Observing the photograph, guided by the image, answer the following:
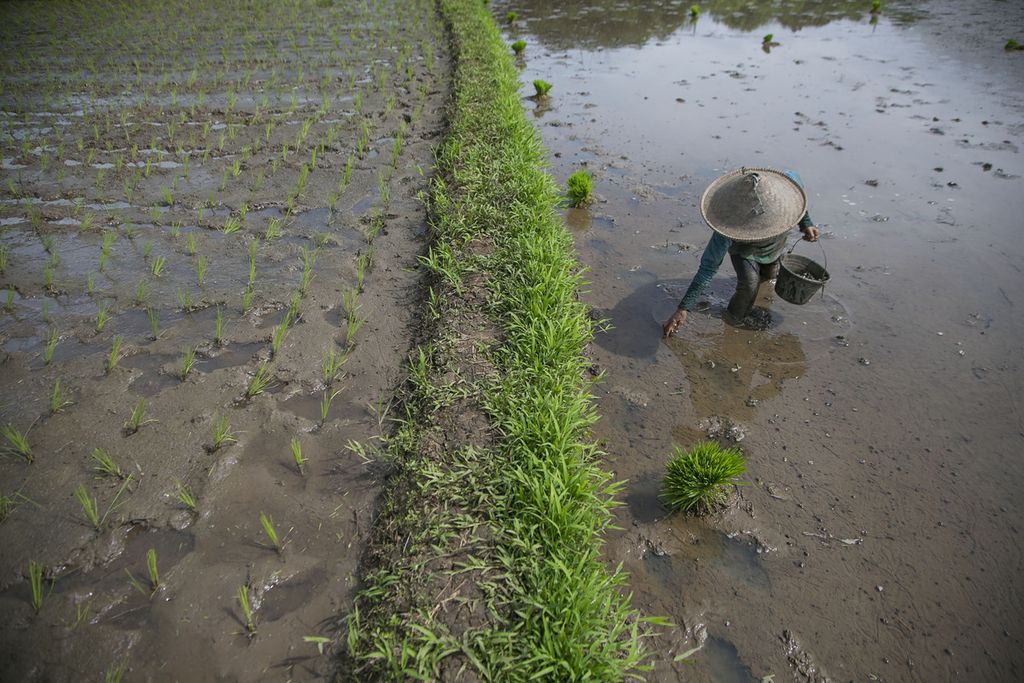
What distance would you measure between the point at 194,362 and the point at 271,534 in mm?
1374

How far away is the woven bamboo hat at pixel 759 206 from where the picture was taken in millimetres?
2803

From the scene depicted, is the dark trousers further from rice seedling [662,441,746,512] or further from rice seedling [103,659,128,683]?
rice seedling [103,659,128,683]

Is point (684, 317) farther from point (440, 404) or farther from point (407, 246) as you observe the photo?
point (407, 246)

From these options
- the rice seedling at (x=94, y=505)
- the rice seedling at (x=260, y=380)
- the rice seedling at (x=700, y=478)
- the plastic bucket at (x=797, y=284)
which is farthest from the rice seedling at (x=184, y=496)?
the plastic bucket at (x=797, y=284)

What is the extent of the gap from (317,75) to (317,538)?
23.9ft

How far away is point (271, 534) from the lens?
2.03 meters

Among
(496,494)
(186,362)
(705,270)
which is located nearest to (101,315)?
(186,362)

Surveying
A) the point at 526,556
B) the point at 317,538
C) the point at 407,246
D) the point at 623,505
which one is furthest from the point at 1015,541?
the point at 407,246

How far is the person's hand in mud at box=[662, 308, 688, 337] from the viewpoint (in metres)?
3.20

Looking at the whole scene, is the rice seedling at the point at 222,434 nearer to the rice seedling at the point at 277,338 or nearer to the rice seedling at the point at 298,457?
the rice seedling at the point at 298,457

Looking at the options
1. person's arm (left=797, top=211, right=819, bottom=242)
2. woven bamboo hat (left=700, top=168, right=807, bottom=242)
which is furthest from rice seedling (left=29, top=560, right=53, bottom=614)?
person's arm (left=797, top=211, right=819, bottom=242)

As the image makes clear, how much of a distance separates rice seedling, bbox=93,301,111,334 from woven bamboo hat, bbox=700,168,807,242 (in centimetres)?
351

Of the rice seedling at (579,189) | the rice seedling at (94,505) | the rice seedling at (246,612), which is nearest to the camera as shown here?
the rice seedling at (246,612)

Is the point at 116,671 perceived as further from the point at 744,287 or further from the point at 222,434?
the point at 744,287
